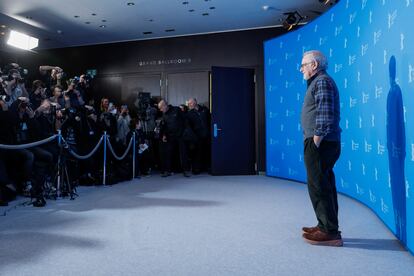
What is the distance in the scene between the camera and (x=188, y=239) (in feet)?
8.47

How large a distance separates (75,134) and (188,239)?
3.42 m

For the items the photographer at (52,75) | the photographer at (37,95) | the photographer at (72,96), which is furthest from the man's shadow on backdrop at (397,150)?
the photographer at (52,75)

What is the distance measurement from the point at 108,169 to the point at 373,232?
433cm

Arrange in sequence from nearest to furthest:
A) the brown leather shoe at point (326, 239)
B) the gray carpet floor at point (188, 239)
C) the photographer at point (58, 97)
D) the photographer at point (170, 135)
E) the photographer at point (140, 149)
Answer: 1. the gray carpet floor at point (188, 239)
2. the brown leather shoe at point (326, 239)
3. the photographer at point (58, 97)
4. the photographer at point (140, 149)
5. the photographer at point (170, 135)

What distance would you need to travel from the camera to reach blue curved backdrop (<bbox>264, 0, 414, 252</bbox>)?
2.45m

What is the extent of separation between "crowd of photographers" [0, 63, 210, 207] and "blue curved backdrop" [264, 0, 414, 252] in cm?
177

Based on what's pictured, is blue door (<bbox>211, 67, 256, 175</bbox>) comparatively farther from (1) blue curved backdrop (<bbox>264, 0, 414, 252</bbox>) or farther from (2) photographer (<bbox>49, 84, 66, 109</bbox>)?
(2) photographer (<bbox>49, 84, 66, 109</bbox>)

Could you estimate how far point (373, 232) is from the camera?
280cm

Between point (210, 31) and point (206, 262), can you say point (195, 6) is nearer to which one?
point (210, 31)

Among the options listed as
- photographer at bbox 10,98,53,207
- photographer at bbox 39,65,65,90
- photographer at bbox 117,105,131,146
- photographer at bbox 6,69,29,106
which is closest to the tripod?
photographer at bbox 10,98,53,207

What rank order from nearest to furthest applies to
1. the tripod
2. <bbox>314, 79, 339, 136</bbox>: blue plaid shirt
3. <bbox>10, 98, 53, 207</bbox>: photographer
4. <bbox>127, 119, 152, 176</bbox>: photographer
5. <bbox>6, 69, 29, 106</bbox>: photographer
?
1. <bbox>314, 79, 339, 136</bbox>: blue plaid shirt
2. <bbox>10, 98, 53, 207</bbox>: photographer
3. the tripod
4. <bbox>6, 69, 29, 106</bbox>: photographer
5. <bbox>127, 119, 152, 176</bbox>: photographer

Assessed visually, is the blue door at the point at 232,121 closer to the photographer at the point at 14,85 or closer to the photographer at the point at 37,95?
the photographer at the point at 37,95

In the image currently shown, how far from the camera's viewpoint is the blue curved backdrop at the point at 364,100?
2.45 metres

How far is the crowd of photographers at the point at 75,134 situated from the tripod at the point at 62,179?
0.02 m
